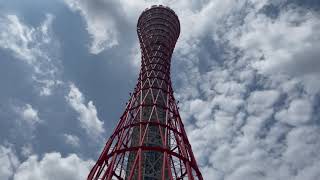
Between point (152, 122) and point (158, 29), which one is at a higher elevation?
point (158, 29)

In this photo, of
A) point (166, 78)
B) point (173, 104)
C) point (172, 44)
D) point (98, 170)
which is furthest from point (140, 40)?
point (98, 170)

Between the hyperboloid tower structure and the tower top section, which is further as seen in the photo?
the tower top section

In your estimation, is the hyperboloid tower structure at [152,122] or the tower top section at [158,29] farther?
the tower top section at [158,29]

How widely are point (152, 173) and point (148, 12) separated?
28.5 metres

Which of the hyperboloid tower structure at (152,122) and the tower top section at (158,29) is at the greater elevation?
the tower top section at (158,29)

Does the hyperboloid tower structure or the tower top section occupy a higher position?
Answer: the tower top section

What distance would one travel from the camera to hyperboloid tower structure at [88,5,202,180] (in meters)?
29.7

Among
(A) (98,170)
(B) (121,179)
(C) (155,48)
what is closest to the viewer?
(A) (98,170)

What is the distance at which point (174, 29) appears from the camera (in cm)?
5459

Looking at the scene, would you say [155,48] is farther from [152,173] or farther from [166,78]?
[152,173]

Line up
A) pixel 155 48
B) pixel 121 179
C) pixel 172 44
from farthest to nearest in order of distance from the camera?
pixel 172 44 → pixel 155 48 → pixel 121 179

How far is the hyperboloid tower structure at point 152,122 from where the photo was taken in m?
29.7

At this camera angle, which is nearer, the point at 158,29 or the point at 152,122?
the point at 152,122

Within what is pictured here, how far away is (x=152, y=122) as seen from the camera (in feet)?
108
